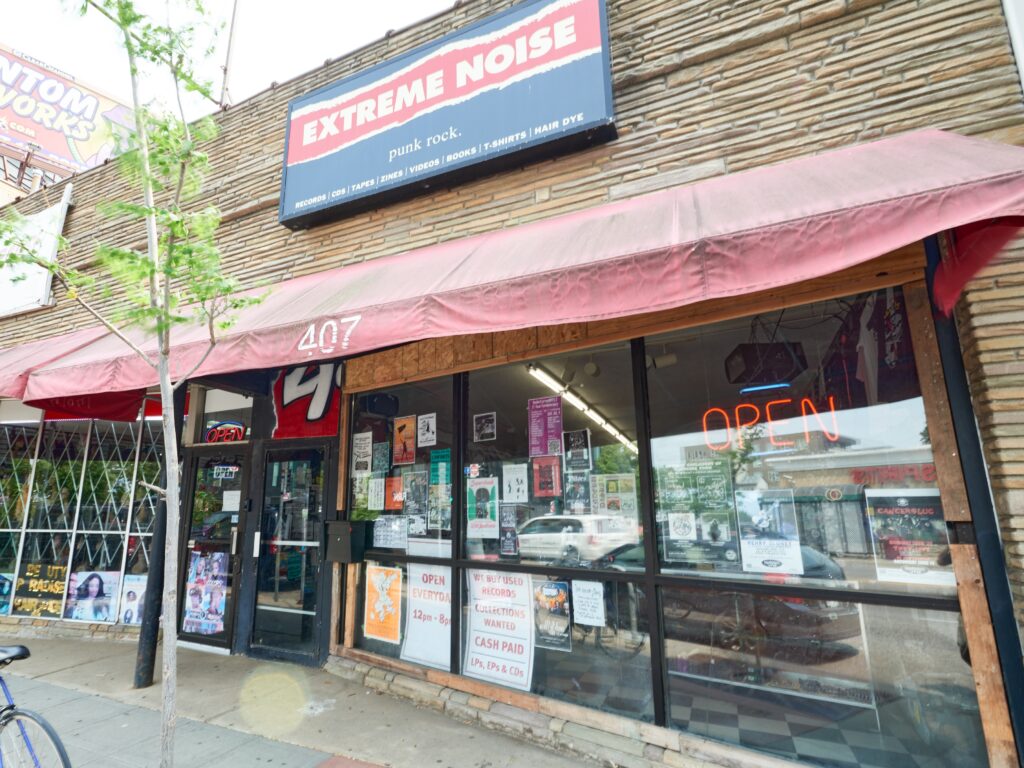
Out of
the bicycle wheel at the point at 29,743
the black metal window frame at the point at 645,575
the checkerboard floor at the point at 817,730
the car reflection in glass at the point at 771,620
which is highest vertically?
the black metal window frame at the point at 645,575

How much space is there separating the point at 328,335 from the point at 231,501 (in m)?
3.75

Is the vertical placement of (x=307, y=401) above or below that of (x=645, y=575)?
above

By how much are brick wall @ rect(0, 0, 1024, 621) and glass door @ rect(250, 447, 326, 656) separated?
2179 mm

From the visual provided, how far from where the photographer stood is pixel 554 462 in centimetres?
441

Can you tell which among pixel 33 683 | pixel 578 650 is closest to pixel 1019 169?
pixel 578 650

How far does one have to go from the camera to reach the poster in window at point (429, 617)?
4695 millimetres

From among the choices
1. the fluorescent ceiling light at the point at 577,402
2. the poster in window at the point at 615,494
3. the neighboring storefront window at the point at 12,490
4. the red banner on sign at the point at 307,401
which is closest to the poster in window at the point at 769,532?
the poster in window at the point at 615,494

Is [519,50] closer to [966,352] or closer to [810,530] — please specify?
[966,352]

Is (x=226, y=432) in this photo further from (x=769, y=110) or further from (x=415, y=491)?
(x=769, y=110)

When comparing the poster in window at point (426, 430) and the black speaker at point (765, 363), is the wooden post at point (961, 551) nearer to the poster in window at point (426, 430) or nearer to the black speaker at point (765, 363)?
the black speaker at point (765, 363)

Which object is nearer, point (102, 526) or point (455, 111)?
point (455, 111)

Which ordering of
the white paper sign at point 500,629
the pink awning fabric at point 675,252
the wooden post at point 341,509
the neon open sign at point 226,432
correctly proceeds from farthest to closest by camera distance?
the neon open sign at point 226,432
the wooden post at point 341,509
the white paper sign at point 500,629
the pink awning fabric at point 675,252

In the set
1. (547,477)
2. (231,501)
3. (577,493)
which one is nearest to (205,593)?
(231,501)

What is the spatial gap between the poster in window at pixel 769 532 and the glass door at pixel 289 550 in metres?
4.06
